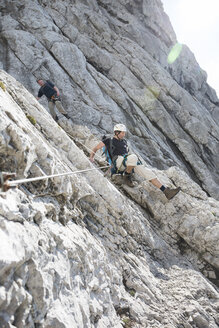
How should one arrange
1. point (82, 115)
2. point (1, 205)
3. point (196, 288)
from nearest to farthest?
1. point (1, 205)
2. point (196, 288)
3. point (82, 115)

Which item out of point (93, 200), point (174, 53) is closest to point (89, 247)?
point (93, 200)

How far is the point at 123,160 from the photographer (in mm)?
11031

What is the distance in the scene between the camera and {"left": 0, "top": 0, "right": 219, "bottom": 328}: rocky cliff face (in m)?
4.12

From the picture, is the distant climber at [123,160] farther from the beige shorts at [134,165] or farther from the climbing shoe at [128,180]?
the climbing shoe at [128,180]

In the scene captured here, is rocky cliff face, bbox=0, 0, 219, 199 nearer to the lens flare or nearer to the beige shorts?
the lens flare

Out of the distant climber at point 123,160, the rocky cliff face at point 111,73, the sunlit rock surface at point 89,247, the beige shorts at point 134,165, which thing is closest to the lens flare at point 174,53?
the rocky cliff face at point 111,73

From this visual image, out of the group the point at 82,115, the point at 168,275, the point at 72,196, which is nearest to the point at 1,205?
the point at 72,196

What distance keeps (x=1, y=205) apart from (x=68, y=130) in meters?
11.7

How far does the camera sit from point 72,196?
7.30 meters

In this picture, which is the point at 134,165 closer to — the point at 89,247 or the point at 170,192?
the point at 170,192

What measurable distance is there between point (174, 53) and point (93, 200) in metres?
43.4

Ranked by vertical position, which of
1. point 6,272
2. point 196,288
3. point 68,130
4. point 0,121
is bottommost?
point 68,130

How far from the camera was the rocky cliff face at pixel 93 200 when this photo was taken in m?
4.12

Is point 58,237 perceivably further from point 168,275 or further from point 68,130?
point 68,130
